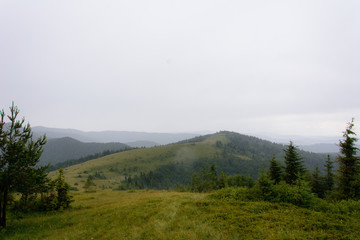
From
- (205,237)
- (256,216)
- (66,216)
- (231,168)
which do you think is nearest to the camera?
(205,237)

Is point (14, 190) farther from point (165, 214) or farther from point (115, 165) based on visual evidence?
point (115, 165)

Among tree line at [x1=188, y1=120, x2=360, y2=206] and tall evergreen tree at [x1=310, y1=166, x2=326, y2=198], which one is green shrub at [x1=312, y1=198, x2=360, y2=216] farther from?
tall evergreen tree at [x1=310, y1=166, x2=326, y2=198]

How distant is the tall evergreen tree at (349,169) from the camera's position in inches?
803

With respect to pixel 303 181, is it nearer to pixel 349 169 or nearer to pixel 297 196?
pixel 297 196

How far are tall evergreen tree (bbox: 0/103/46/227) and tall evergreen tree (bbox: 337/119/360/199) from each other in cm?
3539

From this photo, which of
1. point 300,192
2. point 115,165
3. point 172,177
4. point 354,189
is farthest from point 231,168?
point 300,192

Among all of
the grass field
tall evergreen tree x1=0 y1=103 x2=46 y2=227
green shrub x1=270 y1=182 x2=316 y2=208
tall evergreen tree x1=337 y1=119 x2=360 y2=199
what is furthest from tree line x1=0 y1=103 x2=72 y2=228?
tall evergreen tree x1=337 y1=119 x2=360 y2=199

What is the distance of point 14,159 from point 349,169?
37.4m

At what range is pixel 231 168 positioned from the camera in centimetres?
18888

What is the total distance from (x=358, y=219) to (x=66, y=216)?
2253cm

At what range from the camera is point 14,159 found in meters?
12.6


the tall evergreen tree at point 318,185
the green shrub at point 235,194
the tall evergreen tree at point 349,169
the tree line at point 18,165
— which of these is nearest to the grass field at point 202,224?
the green shrub at point 235,194

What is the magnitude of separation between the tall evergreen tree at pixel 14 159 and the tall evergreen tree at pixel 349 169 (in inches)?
1393

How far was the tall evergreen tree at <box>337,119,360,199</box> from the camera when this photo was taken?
20406 mm
